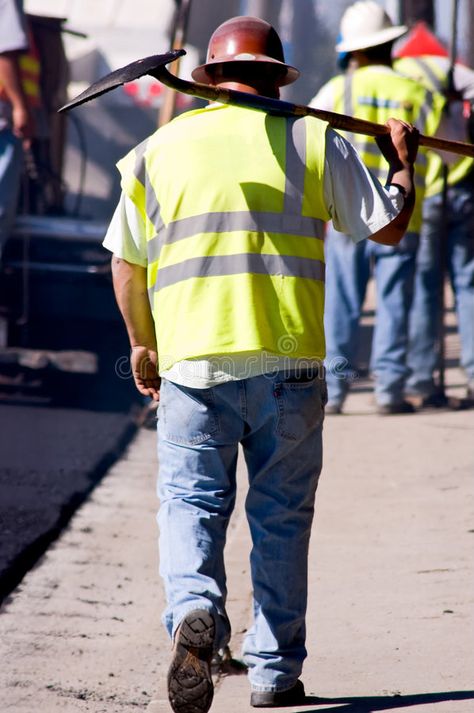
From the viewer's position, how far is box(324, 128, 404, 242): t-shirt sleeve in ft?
12.3

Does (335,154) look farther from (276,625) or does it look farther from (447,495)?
(447,495)

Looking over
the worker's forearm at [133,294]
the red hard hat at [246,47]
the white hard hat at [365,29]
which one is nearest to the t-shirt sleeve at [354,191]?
the red hard hat at [246,47]

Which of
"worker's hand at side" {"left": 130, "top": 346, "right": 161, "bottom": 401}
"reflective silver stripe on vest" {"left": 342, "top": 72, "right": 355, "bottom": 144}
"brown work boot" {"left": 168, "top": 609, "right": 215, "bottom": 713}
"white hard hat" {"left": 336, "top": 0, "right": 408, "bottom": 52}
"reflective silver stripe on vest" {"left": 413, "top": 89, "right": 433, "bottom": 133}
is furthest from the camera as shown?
"reflective silver stripe on vest" {"left": 413, "top": 89, "right": 433, "bottom": 133}

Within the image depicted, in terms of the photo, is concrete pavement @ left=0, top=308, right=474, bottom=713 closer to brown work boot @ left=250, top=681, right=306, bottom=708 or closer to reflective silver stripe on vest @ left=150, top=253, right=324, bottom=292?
brown work boot @ left=250, top=681, right=306, bottom=708

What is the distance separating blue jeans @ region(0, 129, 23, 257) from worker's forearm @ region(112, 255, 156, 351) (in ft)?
17.2

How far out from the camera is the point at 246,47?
3.84 meters

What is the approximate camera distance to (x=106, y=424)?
27.7 ft

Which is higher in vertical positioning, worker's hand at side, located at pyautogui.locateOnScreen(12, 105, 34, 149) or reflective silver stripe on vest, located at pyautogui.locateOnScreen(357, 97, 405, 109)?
reflective silver stripe on vest, located at pyautogui.locateOnScreen(357, 97, 405, 109)

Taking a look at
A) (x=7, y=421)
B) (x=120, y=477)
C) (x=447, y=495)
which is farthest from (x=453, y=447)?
(x=7, y=421)

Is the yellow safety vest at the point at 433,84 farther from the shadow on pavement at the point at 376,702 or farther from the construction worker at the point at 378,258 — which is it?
the shadow on pavement at the point at 376,702

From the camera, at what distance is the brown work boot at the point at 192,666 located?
343 centimetres

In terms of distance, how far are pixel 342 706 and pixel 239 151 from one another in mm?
1523

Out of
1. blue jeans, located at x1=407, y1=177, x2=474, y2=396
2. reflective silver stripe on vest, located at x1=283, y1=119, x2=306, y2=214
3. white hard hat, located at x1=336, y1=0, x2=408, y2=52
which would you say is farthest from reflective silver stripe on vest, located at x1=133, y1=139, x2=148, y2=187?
blue jeans, located at x1=407, y1=177, x2=474, y2=396

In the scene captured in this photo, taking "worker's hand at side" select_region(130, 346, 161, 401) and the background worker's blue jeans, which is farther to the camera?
"worker's hand at side" select_region(130, 346, 161, 401)
